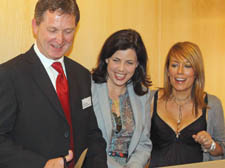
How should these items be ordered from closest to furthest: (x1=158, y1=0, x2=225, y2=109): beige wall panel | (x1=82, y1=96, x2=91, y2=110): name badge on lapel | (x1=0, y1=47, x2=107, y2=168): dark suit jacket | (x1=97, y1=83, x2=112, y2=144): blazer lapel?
(x1=0, y1=47, x2=107, y2=168): dark suit jacket
(x1=82, y1=96, x2=91, y2=110): name badge on lapel
(x1=97, y1=83, x2=112, y2=144): blazer lapel
(x1=158, y1=0, x2=225, y2=109): beige wall panel

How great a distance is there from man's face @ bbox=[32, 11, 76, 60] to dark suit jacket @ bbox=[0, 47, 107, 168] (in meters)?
0.09

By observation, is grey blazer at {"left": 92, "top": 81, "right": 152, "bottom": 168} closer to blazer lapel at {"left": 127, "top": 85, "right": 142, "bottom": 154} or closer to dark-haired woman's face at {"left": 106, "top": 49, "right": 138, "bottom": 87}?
blazer lapel at {"left": 127, "top": 85, "right": 142, "bottom": 154}

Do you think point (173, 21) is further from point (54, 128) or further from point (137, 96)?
point (54, 128)

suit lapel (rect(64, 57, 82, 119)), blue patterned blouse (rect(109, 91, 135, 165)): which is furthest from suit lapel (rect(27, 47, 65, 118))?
blue patterned blouse (rect(109, 91, 135, 165))

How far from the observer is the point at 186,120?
2.41 meters

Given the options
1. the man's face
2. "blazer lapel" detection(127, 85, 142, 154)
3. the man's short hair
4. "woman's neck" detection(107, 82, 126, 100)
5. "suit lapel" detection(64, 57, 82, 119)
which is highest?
the man's short hair

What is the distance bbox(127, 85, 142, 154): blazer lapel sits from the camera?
2131 millimetres

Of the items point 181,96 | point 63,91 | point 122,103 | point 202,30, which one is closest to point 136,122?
point 122,103

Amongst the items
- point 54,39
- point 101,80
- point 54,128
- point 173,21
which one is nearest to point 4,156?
point 54,128

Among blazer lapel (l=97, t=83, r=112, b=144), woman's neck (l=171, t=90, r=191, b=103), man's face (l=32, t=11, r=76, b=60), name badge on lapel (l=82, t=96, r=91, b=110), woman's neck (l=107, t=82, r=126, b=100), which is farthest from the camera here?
Answer: woman's neck (l=171, t=90, r=191, b=103)

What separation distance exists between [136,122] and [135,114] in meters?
0.06

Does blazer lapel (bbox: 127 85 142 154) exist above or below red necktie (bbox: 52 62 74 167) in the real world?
below

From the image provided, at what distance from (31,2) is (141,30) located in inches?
42.9

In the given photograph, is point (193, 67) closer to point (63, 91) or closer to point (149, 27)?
point (149, 27)
